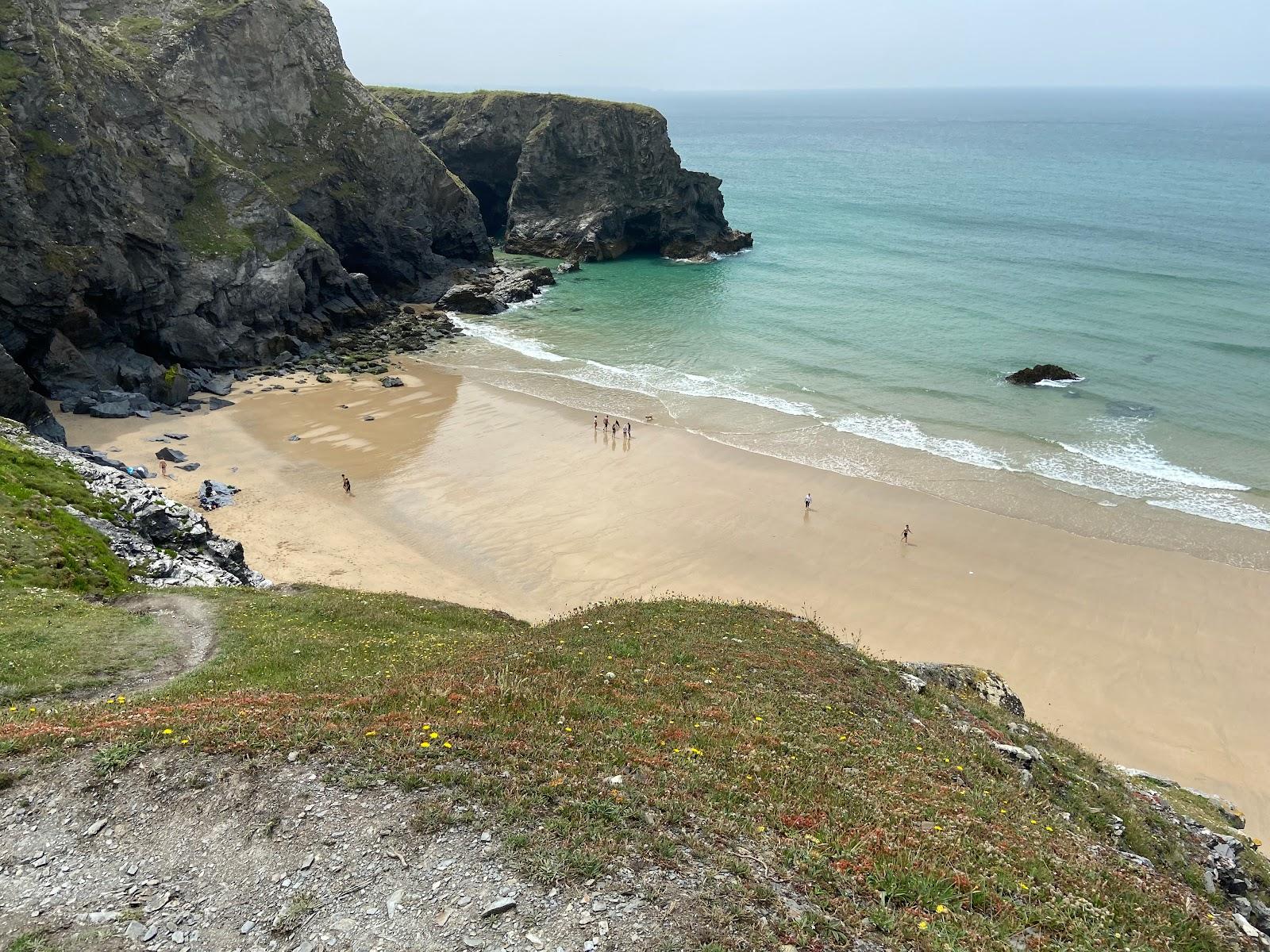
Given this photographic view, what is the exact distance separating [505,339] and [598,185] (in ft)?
147

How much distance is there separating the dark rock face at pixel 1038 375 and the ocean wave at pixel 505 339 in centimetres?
3554

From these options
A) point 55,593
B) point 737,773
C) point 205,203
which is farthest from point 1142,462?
point 205,203

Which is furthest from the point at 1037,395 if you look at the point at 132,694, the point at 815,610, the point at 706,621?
the point at 132,694

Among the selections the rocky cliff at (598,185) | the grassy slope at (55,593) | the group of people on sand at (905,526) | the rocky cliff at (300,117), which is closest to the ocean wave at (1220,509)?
the group of people on sand at (905,526)

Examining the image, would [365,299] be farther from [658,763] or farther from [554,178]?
[658,763]

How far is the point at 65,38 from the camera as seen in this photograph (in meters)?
55.1

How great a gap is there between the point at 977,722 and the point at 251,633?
19695 millimetres

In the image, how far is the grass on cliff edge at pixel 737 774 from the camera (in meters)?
11.3

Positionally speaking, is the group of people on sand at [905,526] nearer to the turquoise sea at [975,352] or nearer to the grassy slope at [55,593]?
the turquoise sea at [975,352]

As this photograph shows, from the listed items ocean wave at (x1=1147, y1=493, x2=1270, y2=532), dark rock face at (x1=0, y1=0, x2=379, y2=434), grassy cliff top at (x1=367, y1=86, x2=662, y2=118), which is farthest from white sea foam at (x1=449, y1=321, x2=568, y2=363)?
ocean wave at (x1=1147, y1=493, x2=1270, y2=532)

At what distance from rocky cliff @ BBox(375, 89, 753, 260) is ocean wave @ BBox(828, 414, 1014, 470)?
5838 centimetres

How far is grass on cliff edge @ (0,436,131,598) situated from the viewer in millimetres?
24266

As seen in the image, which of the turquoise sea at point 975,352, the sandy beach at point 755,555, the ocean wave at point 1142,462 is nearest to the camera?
the sandy beach at point 755,555

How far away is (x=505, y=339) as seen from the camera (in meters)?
71.9
